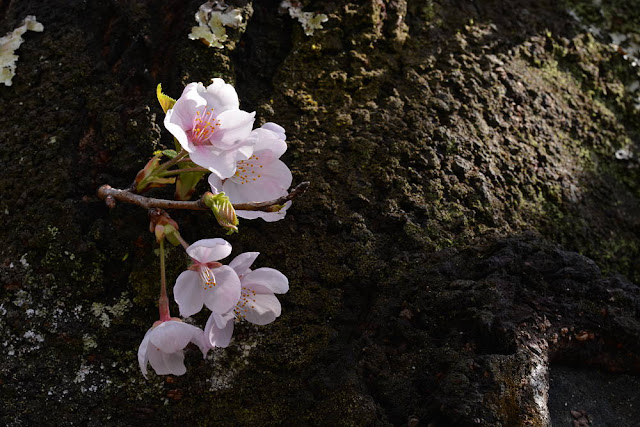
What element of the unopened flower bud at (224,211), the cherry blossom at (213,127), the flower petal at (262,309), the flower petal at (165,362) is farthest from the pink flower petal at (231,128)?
the flower petal at (165,362)

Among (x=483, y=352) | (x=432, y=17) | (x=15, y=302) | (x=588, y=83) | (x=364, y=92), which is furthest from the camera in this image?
(x=588, y=83)

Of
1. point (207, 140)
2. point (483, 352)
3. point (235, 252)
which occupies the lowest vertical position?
point (235, 252)

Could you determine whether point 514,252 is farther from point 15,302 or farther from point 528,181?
point 15,302

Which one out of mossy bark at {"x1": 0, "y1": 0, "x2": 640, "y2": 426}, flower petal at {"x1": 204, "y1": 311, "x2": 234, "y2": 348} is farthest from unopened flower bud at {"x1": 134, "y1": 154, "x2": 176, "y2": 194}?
flower petal at {"x1": 204, "y1": 311, "x2": 234, "y2": 348}

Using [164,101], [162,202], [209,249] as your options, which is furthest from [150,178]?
[209,249]

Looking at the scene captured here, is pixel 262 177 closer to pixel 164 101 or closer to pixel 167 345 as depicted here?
pixel 164 101

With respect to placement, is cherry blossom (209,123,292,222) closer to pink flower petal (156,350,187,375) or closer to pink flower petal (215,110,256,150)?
pink flower petal (215,110,256,150)

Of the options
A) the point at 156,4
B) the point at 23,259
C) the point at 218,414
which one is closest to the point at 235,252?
the point at 218,414
